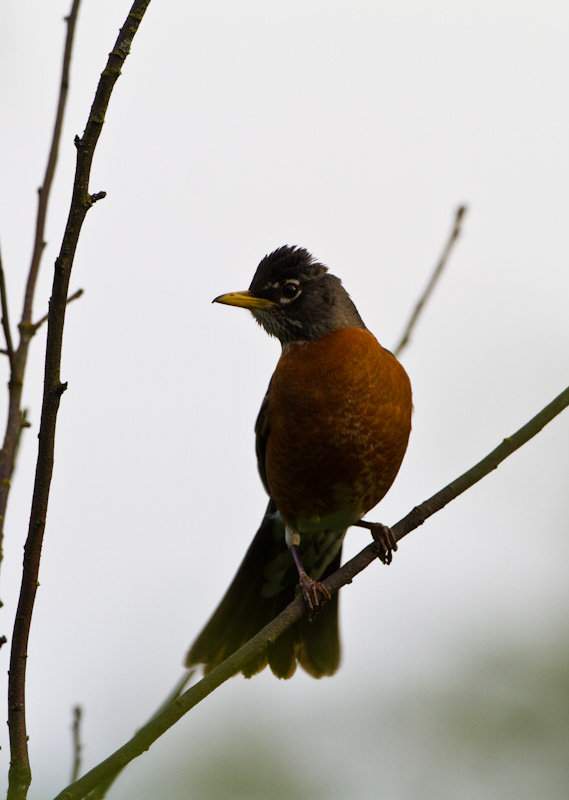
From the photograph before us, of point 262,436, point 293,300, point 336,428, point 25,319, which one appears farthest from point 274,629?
point 293,300

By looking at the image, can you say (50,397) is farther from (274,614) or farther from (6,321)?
(274,614)

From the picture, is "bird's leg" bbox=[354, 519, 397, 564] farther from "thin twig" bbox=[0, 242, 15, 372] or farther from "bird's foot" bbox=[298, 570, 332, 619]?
"thin twig" bbox=[0, 242, 15, 372]

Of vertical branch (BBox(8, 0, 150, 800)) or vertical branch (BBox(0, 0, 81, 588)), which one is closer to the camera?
vertical branch (BBox(8, 0, 150, 800))

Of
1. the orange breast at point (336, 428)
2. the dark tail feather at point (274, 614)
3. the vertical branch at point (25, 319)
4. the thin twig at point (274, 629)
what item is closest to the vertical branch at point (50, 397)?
the thin twig at point (274, 629)

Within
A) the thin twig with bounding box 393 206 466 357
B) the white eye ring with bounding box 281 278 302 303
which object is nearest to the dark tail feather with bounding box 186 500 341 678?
the white eye ring with bounding box 281 278 302 303

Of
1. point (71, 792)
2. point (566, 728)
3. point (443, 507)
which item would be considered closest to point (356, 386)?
Answer: point (443, 507)

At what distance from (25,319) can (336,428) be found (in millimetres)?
2046

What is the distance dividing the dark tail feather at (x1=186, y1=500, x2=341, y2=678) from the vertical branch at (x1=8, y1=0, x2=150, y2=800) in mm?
2821

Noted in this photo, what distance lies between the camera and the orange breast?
16.1ft

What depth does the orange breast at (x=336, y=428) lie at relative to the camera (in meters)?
4.89

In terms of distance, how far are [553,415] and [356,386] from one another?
5.96 feet

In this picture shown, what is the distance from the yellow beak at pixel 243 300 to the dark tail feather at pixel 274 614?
52.6 inches

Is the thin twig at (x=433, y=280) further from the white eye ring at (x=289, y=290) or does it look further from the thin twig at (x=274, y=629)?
the white eye ring at (x=289, y=290)

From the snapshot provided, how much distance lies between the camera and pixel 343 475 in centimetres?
496
